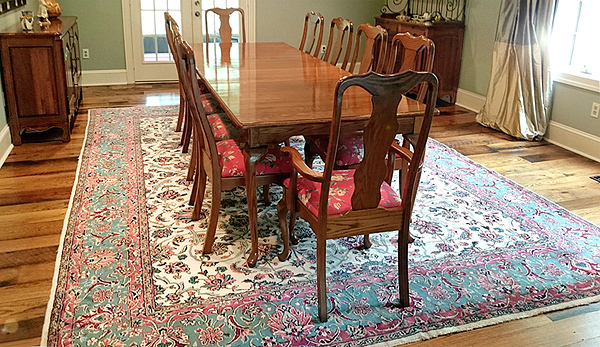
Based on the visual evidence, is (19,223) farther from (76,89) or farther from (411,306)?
(76,89)

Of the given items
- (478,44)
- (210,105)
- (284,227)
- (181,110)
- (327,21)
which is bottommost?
(284,227)

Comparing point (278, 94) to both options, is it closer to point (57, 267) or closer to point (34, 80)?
point (57, 267)

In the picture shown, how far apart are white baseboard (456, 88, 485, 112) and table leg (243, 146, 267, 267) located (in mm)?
3711

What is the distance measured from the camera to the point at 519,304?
2.37 metres

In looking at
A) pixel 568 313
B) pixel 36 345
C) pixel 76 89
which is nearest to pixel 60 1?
pixel 76 89

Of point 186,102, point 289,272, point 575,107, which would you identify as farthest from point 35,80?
point 575,107

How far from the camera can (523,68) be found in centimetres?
466

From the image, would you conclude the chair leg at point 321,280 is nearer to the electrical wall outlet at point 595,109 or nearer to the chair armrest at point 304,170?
the chair armrest at point 304,170

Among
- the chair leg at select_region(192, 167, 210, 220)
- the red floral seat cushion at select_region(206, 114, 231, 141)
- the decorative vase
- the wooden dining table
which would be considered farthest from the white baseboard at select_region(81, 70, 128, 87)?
the chair leg at select_region(192, 167, 210, 220)

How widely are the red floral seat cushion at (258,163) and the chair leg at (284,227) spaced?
19 cm

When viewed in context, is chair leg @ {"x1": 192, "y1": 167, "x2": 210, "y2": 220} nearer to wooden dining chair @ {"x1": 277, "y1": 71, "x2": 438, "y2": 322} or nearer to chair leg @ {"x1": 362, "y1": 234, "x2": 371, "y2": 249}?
wooden dining chair @ {"x1": 277, "y1": 71, "x2": 438, "y2": 322}

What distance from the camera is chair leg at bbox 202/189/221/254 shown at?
2646mm

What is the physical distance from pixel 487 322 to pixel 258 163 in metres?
1.23

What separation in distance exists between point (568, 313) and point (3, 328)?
2.32m
